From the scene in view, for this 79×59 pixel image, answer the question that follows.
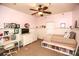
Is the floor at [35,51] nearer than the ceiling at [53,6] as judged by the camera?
No

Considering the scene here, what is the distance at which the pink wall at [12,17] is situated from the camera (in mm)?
Result: 1492

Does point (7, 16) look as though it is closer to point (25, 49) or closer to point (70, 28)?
point (25, 49)

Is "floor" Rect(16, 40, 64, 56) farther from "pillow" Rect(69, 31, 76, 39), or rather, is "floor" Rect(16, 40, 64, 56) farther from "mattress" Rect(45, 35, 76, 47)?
"pillow" Rect(69, 31, 76, 39)

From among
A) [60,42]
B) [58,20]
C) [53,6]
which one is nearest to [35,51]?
[60,42]

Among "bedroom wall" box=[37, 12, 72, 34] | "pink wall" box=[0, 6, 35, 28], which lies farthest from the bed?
"pink wall" box=[0, 6, 35, 28]

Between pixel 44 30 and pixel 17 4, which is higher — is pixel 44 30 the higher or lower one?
the lower one

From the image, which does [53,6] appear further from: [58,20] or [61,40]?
[61,40]

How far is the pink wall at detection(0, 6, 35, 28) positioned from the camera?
149cm

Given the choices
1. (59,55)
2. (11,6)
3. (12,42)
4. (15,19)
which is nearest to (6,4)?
(11,6)

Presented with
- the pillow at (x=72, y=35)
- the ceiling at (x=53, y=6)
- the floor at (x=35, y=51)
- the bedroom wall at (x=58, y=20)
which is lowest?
the floor at (x=35, y=51)

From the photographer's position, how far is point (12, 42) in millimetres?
1651

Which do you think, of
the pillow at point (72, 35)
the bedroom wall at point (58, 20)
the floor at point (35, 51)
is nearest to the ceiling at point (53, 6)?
the bedroom wall at point (58, 20)

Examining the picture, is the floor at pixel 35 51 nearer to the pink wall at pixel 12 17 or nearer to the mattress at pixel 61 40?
the mattress at pixel 61 40

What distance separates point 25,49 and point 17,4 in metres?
0.93
